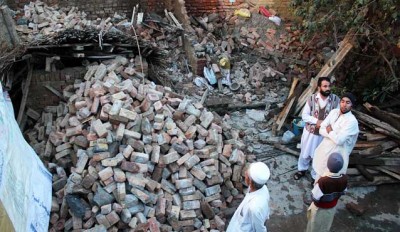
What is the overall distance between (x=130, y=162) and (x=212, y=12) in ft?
21.9

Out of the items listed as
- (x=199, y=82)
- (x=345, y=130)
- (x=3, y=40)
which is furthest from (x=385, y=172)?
(x=3, y=40)

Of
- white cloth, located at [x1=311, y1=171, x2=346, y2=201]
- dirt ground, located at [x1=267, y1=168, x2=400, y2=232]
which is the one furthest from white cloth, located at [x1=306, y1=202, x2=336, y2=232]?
dirt ground, located at [x1=267, y1=168, x2=400, y2=232]

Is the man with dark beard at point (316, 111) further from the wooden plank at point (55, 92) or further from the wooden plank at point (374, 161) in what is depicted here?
the wooden plank at point (55, 92)

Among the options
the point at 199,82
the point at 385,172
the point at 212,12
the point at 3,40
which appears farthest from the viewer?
the point at 212,12

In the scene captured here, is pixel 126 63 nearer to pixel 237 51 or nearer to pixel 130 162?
pixel 130 162

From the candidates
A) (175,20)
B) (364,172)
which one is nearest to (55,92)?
(175,20)

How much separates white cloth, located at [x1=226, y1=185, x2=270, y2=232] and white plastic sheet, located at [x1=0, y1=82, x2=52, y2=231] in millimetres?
2336

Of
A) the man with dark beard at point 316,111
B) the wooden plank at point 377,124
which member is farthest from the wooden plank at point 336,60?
the man with dark beard at point 316,111

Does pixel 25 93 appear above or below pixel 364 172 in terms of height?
above

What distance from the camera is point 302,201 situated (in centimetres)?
689

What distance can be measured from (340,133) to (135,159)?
120 inches

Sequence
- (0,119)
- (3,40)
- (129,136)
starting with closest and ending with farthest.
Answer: (0,119) → (129,136) → (3,40)

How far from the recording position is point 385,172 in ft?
24.0

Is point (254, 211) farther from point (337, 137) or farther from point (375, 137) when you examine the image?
point (375, 137)
